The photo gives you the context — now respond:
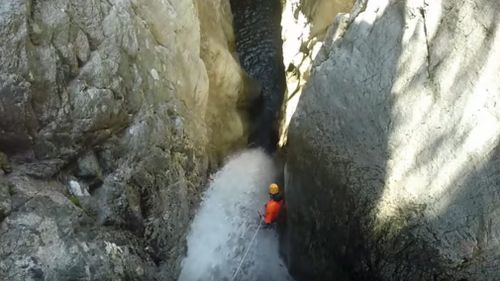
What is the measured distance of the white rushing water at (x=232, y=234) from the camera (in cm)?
860

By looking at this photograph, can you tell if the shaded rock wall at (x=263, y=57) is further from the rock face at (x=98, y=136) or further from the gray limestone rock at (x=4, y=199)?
the gray limestone rock at (x=4, y=199)

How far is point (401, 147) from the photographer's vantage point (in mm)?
6238

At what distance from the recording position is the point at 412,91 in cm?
620

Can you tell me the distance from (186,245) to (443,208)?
429cm

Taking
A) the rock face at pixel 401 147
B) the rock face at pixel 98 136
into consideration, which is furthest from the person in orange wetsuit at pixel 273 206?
the rock face at pixel 98 136

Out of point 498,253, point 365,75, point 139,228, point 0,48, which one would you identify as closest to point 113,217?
point 139,228

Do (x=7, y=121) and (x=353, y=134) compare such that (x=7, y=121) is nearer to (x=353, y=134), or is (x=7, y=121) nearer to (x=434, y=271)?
(x=353, y=134)

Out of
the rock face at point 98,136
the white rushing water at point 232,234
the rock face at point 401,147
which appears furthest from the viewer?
the white rushing water at point 232,234

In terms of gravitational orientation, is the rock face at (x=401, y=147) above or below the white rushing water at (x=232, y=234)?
above

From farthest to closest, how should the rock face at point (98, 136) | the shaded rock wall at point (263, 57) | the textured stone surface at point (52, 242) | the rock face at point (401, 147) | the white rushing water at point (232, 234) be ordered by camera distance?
the shaded rock wall at point (263, 57), the white rushing water at point (232, 234), the rock face at point (98, 136), the textured stone surface at point (52, 242), the rock face at point (401, 147)

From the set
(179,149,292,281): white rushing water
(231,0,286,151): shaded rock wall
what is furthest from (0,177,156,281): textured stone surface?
(231,0,286,151): shaded rock wall

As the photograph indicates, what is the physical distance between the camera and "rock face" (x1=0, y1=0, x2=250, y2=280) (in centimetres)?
579

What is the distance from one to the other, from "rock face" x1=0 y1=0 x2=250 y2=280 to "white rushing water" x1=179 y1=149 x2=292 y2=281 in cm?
41

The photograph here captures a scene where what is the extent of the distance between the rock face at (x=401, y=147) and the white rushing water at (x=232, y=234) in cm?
92
